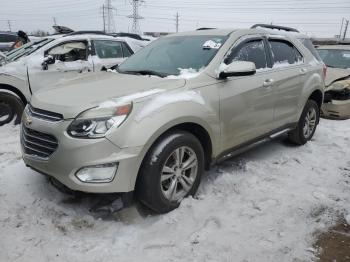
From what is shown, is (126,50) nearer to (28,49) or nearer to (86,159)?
(28,49)

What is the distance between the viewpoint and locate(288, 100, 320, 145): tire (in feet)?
18.9

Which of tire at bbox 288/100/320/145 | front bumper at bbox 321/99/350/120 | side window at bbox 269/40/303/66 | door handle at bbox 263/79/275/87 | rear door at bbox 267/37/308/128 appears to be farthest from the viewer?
front bumper at bbox 321/99/350/120

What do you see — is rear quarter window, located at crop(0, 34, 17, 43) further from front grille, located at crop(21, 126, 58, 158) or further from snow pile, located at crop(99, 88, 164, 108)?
snow pile, located at crop(99, 88, 164, 108)

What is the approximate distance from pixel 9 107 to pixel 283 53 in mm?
4794

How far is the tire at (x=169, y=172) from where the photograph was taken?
343cm

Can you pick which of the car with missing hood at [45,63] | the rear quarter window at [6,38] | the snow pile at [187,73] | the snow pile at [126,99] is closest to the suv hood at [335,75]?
the car with missing hood at [45,63]

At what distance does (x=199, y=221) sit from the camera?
11.8 ft

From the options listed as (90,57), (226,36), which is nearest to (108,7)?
(90,57)

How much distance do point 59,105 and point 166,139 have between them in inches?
38.7

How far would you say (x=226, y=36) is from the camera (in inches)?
178

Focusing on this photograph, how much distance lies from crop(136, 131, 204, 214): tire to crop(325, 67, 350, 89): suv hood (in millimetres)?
5246

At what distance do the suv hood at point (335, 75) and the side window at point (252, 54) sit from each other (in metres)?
3.76

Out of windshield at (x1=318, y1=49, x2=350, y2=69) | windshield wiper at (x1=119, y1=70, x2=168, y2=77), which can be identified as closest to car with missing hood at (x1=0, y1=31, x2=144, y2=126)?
windshield wiper at (x1=119, y1=70, x2=168, y2=77)

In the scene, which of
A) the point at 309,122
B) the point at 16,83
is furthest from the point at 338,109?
the point at 16,83
